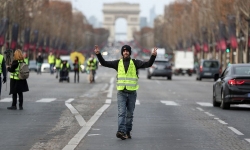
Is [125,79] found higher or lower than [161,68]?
higher

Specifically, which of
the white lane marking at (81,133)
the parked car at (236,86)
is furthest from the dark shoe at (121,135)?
the parked car at (236,86)

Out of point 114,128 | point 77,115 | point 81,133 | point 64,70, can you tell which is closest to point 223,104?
point 77,115

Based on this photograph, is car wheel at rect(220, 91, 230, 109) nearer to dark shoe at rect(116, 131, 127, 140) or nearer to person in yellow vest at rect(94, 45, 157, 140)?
person in yellow vest at rect(94, 45, 157, 140)

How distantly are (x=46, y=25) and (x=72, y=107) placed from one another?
11307cm

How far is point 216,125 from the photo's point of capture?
20.5 metres

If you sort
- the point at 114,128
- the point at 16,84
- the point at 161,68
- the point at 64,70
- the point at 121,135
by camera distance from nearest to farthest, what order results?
1. the point at 121,135
2. the point at 114,128
3. the point at 16,84
4. the point at 64,70
5. the point at 161,68

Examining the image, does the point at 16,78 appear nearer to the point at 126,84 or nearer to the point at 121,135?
the point at 126,84

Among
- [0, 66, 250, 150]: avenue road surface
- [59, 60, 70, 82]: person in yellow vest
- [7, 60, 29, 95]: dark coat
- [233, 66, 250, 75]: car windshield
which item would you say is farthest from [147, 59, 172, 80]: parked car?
[7, 60, 29, 95]: dark coat

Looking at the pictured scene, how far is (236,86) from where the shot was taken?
88.3 ft

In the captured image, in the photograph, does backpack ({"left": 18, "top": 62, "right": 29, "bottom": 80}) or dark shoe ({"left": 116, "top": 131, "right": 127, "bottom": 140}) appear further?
backpack ({"left": 18, "top": 62, "right": 29, "bottom": 80})

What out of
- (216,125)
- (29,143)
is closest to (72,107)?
(216,125)

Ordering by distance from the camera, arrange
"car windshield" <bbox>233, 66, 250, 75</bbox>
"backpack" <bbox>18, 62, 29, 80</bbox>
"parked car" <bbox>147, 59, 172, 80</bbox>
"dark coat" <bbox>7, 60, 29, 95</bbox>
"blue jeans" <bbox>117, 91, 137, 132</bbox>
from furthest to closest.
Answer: "parked car" <bbox>147, 59, 172, 80</bbox>, "car windshield" <bbox>233, 66, 250, 75</bbox>, "dark coat" <bbox>7, 60, 29, 95</bbox>, "backpack" <bbox>18, 62, 29, 80</bbox>, "blue jeans" <bbox>117, 91, 137, 132</bbox>

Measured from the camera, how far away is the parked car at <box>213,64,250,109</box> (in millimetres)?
26812

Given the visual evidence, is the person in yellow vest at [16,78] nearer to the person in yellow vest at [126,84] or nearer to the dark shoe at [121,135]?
the person in yellow vest at [126,84]
